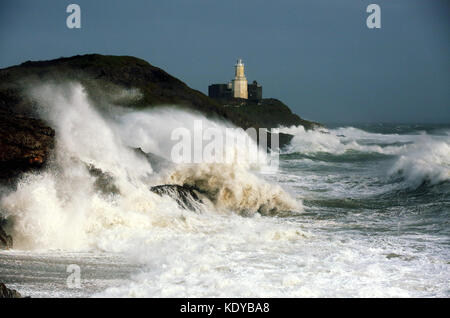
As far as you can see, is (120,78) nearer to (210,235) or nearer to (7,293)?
(210,235)

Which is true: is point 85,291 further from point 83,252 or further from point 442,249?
point 442,249

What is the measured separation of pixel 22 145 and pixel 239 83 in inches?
2321

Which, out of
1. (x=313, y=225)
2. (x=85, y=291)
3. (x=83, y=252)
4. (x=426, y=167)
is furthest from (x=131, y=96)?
(x=85, y=291)

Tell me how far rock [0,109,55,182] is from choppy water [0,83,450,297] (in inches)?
11.1

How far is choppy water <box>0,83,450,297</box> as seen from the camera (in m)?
7.36

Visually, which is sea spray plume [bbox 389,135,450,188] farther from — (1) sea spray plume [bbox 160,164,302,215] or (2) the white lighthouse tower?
(2) the white lighthouse tower

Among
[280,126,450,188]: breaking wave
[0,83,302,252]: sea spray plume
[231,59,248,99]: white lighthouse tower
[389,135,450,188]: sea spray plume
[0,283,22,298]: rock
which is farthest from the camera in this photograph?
[231,59,248,99]: white lighthouse tower

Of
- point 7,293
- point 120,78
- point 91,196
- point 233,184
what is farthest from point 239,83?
point 7,293

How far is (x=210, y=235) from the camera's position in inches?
410

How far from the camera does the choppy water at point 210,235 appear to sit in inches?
290

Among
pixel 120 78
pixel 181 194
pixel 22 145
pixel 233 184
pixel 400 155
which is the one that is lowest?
pixel 181 194

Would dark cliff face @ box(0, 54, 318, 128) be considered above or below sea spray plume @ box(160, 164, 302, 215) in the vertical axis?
above

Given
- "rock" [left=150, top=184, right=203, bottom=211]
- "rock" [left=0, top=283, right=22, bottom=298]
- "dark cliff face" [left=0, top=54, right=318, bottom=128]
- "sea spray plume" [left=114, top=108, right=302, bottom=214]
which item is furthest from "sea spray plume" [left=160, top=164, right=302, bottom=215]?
"dark cliff face" [left=0, top=54, right=318, bottom=128]

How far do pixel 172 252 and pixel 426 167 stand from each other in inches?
488
